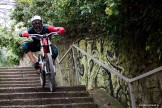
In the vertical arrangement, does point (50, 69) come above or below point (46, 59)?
below

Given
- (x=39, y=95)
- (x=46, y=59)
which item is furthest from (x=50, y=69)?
(x=39, y=95)

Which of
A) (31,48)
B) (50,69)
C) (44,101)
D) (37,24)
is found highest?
(37,24)

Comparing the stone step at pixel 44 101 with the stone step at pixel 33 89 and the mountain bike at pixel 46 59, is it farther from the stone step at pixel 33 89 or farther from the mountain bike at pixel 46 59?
the stone step at pixel 33 89

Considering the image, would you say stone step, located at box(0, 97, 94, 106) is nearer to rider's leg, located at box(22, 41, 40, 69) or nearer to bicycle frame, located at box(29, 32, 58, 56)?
bicycle frame, located at box(29, 32, 58, 56)

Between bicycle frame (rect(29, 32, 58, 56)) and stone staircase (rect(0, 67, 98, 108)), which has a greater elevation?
bicycle frame (rect(29, 32, 58, 56))

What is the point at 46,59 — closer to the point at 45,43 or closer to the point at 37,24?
the point at 45,43

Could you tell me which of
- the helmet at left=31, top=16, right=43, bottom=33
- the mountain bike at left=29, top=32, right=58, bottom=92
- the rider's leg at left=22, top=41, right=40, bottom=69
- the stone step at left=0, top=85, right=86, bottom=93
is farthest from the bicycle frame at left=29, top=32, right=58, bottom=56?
the stone step at left=0, top=85, right=86, bottom=93

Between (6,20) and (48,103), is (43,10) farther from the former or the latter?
(6,20)

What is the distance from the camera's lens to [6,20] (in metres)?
19.7

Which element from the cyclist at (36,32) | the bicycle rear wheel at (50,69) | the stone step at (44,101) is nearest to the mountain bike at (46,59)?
the bicycle rear wheel at (50,69)

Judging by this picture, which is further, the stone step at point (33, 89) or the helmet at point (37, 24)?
the helmet at point (37, 24)

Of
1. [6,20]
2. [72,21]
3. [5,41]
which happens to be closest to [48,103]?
[72,21]

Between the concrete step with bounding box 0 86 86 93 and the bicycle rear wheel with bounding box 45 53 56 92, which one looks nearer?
the bicycle rear wheel with bounding box 45 53 56 92

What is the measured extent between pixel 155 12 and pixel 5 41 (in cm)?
1414
